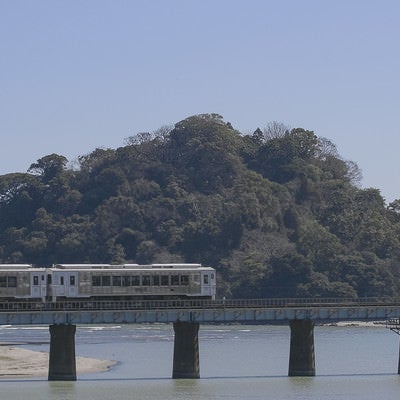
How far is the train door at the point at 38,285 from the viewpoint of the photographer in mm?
105312

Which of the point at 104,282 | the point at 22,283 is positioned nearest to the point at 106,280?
the point at 104,282

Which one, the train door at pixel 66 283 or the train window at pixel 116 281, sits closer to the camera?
the train door at pixel 66 283

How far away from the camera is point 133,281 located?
109m

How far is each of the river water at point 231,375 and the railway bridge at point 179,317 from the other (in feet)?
5.79

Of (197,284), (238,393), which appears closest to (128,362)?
(197,284)

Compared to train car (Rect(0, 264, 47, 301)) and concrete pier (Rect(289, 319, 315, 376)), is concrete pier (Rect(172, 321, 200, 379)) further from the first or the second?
train car (Rect(0, 264, 47, 301))

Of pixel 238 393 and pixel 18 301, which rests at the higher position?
pixel 18 301

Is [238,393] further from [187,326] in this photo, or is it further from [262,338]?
[262,338]

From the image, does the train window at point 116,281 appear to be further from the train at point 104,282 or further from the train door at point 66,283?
the train door at point 66,283

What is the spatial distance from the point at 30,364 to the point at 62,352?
28144 millimetres

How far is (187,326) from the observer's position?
346ft

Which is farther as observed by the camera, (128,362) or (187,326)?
(128,362)

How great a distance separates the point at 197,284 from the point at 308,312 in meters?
9.28

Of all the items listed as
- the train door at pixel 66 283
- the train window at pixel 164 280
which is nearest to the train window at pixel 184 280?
the train window at pixel 164 280
